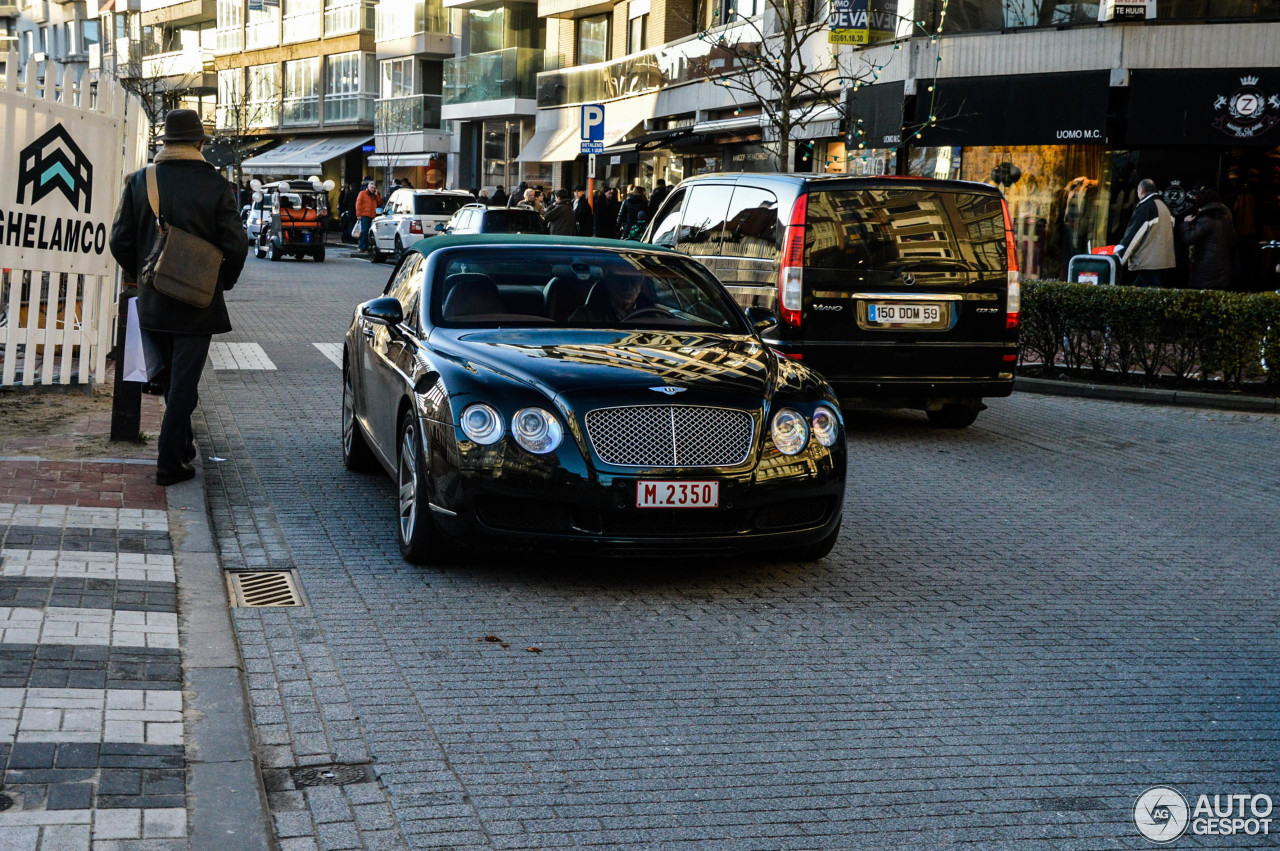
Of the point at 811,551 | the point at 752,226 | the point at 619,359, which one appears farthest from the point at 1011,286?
the point at 619,359

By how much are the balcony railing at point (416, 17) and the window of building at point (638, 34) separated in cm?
1647

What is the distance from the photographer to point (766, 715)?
470 centimetres

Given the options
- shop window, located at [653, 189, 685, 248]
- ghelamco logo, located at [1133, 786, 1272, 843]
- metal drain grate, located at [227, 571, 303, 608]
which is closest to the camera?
ghelamco logo, located at [1133, 786, 1272, 843]

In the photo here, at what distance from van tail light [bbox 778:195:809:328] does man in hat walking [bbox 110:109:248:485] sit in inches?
162

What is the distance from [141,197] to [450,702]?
4276 millimetres

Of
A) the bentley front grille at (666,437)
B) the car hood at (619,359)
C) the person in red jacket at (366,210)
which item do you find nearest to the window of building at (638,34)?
the person in red jacket at (366,210)

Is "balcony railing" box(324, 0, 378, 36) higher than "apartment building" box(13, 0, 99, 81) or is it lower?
lower

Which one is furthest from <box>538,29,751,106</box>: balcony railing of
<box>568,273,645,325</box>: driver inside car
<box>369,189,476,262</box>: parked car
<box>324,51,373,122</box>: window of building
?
<box>568,273,645,325</box>: driver inside car

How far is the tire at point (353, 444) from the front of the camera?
28.0 feet

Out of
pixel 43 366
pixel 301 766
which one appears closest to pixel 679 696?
pixel 301 766

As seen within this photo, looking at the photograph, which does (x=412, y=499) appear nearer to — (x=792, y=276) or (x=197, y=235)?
(x=197, y=235)

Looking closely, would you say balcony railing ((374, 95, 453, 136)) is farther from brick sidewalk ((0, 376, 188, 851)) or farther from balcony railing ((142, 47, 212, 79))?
brick sidewalk ((0, 376, 188, 851))

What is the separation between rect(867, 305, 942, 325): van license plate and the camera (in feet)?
34.8

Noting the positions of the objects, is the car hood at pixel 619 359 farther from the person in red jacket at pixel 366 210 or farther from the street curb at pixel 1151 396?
the person in red jacket at pixel 366 210
